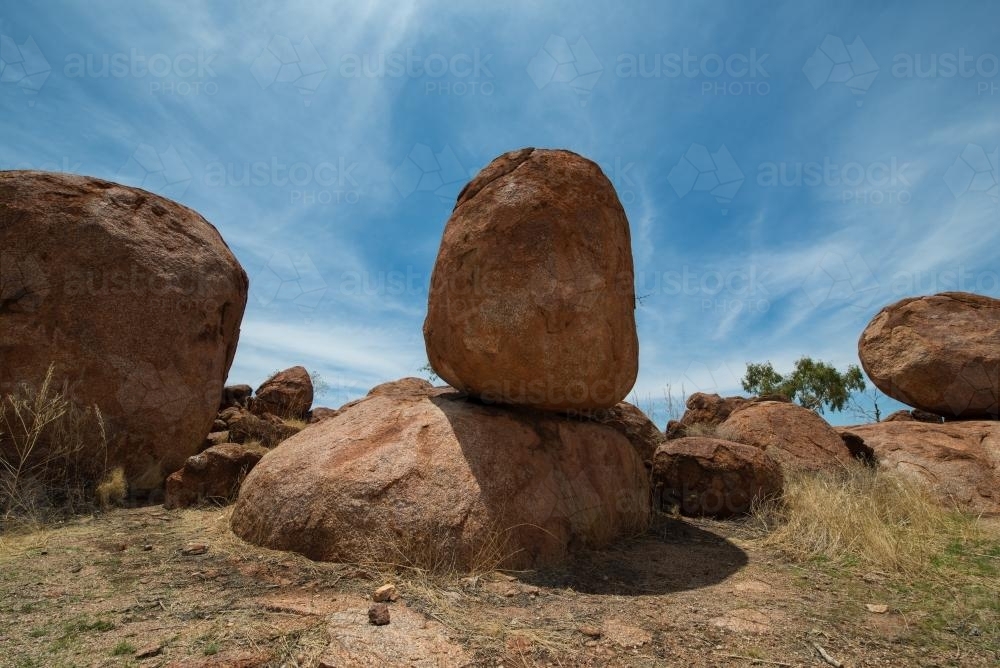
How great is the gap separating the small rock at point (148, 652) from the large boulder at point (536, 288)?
8.30ft

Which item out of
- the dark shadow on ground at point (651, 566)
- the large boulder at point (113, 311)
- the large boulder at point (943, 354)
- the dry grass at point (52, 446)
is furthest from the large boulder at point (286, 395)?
the large boulder at point (943, 354)

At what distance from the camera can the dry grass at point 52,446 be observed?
509cm

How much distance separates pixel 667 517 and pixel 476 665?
3.53m

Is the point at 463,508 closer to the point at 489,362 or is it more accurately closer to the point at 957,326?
the point at 489,362

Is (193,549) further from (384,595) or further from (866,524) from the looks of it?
(866,524)

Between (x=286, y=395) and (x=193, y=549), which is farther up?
(x=286, y=395)

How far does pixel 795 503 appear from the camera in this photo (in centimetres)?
531

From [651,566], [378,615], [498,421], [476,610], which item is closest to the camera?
[378,615]

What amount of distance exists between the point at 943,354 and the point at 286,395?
11.2m

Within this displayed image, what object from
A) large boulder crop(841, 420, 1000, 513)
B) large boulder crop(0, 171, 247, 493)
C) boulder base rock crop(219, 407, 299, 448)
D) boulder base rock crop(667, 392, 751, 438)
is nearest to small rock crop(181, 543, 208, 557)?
large boulder crop(0, 171, 247, 493)

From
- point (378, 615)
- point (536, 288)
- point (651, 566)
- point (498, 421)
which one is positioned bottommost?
point (378, 615)

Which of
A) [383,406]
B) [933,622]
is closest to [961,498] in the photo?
[933,622]

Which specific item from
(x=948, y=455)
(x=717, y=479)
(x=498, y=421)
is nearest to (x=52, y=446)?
(x=498, y=421)

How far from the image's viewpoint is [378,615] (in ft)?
8.89
